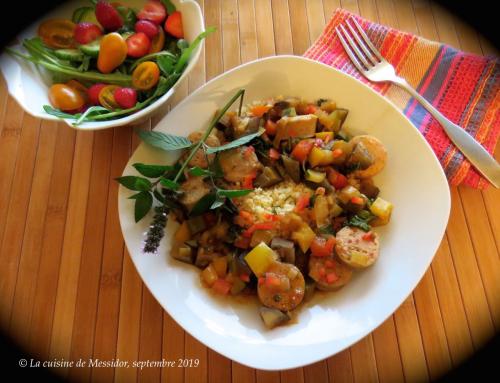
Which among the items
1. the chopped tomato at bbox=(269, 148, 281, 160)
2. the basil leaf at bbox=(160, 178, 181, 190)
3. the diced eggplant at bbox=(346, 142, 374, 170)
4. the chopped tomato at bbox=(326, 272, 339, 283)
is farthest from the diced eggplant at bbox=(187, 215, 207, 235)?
the diced eggplant at bbox=(346, 142, 374, 170)

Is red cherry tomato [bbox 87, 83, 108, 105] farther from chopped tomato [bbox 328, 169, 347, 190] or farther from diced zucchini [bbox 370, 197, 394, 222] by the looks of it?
diced zucchini [bbox 370, 197, 394, 222]

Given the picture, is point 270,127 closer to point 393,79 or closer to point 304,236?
point 304,236

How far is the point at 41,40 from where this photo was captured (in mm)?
1552

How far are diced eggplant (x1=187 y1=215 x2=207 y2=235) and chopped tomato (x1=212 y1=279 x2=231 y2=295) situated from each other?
0.60 ft

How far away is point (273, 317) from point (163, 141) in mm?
679

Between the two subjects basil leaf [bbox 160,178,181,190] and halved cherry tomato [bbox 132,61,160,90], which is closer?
basil leaf [bbox 160,178,181,190]

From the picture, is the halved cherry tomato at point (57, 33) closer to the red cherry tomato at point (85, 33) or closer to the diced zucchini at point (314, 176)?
the red cherry tomato at point (85, 33)

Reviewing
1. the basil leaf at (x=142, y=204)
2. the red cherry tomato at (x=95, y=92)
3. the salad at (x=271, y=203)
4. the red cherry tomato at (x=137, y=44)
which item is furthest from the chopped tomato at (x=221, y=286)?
the red cherry tomato at (x=137, y=44)

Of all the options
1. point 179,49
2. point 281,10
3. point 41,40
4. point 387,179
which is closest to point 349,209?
point 387,179

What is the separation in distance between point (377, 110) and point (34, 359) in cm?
150

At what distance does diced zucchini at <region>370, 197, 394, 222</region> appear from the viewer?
1385 mm

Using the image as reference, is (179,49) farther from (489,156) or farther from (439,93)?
(489,156)

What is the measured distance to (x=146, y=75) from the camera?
59.2 inches

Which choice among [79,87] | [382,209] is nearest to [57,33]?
[79,87]
